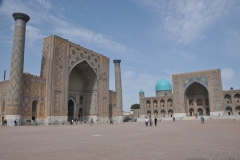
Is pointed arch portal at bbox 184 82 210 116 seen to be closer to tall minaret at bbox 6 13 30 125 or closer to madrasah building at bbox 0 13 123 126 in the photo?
madrasah building at bbox 0 13 123 126

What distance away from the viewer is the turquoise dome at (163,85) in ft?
188

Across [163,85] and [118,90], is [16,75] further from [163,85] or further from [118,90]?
[163,85]

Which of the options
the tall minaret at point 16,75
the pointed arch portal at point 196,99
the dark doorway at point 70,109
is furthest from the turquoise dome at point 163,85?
the tall minaret at point 16,75

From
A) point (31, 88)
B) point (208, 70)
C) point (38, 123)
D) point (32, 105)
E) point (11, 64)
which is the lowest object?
point (38, 123)

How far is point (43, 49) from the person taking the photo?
26.5m

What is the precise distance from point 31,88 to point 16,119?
13.3 feet

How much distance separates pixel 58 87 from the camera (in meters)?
26.0

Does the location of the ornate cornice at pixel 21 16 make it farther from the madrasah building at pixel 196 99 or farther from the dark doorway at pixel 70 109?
the madrasah building at pixel 196 99

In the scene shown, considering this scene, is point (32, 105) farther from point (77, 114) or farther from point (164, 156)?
point (164, 156)

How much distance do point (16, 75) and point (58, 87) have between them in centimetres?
577

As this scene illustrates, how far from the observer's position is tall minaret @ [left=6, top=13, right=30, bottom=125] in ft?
67.8

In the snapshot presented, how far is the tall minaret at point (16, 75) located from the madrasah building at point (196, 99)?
1302 inches

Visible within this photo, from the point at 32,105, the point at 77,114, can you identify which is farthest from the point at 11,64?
the point at 77,114

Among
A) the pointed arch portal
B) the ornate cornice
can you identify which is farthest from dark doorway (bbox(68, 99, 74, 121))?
the pointed arch portal
